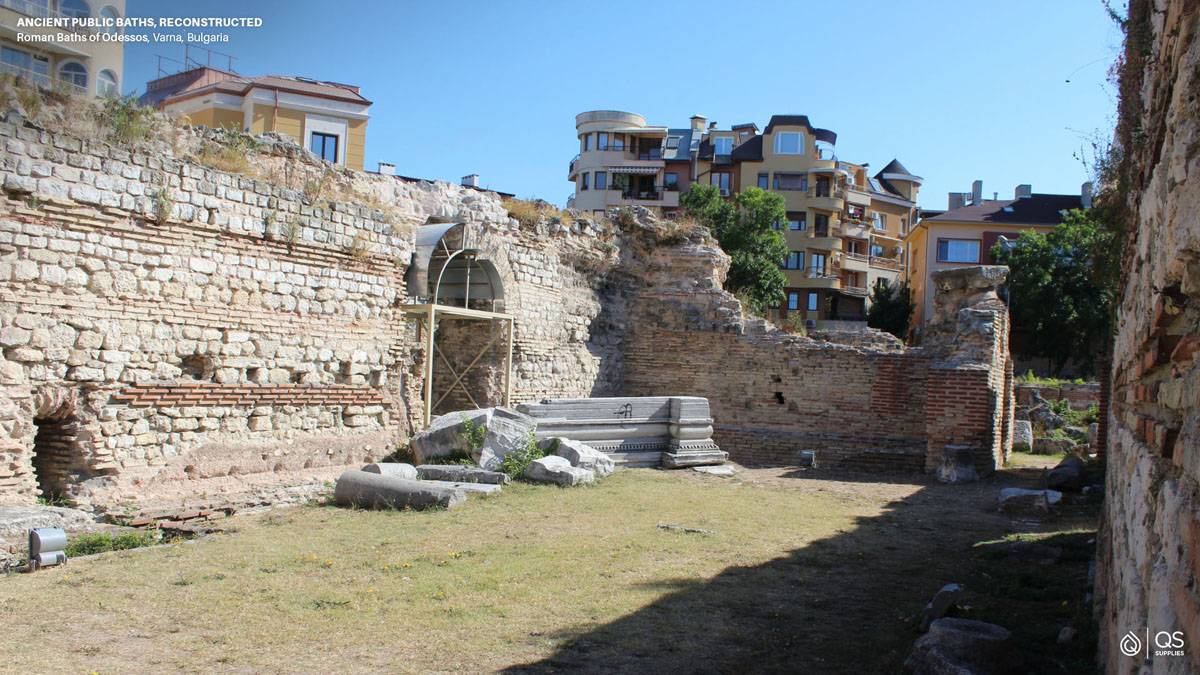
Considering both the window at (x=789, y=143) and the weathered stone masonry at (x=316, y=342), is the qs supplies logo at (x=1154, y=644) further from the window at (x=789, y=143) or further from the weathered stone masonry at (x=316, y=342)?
the window at (x=789, y=143)

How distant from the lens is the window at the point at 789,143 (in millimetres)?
46469

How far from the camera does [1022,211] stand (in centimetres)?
4272

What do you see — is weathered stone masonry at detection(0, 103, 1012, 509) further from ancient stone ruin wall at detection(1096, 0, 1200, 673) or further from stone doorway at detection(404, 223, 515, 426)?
ancient stone ruin wall at detection(1096, 0, 1200, 673)

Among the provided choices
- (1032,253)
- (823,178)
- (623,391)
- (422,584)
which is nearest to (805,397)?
(623,391)

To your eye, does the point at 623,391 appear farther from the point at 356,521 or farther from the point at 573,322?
the point at 356,521

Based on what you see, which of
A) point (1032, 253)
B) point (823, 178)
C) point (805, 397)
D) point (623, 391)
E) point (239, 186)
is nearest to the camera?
point (239, 186)

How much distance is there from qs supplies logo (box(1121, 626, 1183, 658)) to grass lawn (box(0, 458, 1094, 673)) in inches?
93.6

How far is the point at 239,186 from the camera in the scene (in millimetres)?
9883

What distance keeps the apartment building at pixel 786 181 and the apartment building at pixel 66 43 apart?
23868mm

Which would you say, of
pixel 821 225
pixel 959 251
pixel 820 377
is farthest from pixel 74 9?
pixel 959 251

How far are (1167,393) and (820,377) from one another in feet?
45.8

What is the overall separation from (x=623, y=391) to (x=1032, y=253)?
87.4 feet

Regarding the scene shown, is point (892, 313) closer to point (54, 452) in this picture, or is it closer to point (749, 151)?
point (749, 151)

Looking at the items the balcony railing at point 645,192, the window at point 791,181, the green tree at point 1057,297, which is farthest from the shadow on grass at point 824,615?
the balcony railing at point 645,192
